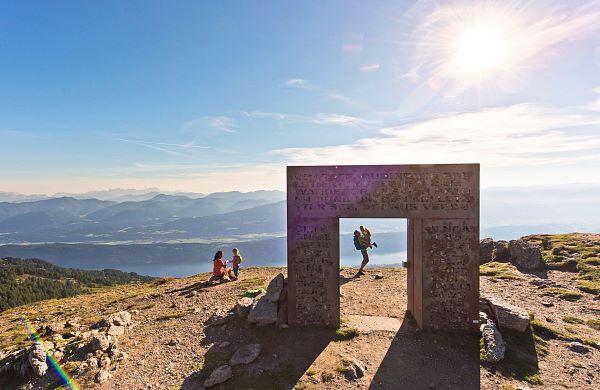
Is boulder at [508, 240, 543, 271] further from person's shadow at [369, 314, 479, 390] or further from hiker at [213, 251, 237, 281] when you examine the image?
hiker at [213, 251, 237, 281]

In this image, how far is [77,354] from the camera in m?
13.1

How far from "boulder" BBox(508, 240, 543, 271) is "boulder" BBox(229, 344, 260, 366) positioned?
21.9m

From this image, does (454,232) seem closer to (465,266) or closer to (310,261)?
(465,266)

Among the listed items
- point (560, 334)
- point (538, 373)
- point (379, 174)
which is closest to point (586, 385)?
point (538, 373)

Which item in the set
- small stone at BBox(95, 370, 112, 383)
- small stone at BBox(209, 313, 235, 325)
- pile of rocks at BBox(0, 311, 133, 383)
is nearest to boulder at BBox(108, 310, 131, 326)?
pile of rocks at BBox(0, 311, 133, 383)

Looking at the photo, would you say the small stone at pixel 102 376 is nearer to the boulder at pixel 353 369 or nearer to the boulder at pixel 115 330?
the boulder at pixel 115 330

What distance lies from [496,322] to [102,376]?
15666mm

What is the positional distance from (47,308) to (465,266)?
29.6m

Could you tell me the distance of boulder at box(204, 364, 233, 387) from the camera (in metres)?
10.9

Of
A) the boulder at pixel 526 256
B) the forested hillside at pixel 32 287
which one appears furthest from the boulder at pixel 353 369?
the forested hillside at pixel 32 287

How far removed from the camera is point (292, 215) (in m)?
14.1

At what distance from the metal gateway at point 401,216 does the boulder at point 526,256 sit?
14541mm

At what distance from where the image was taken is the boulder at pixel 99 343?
43.1 ft

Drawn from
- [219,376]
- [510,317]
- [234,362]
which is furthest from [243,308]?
[510,317]
